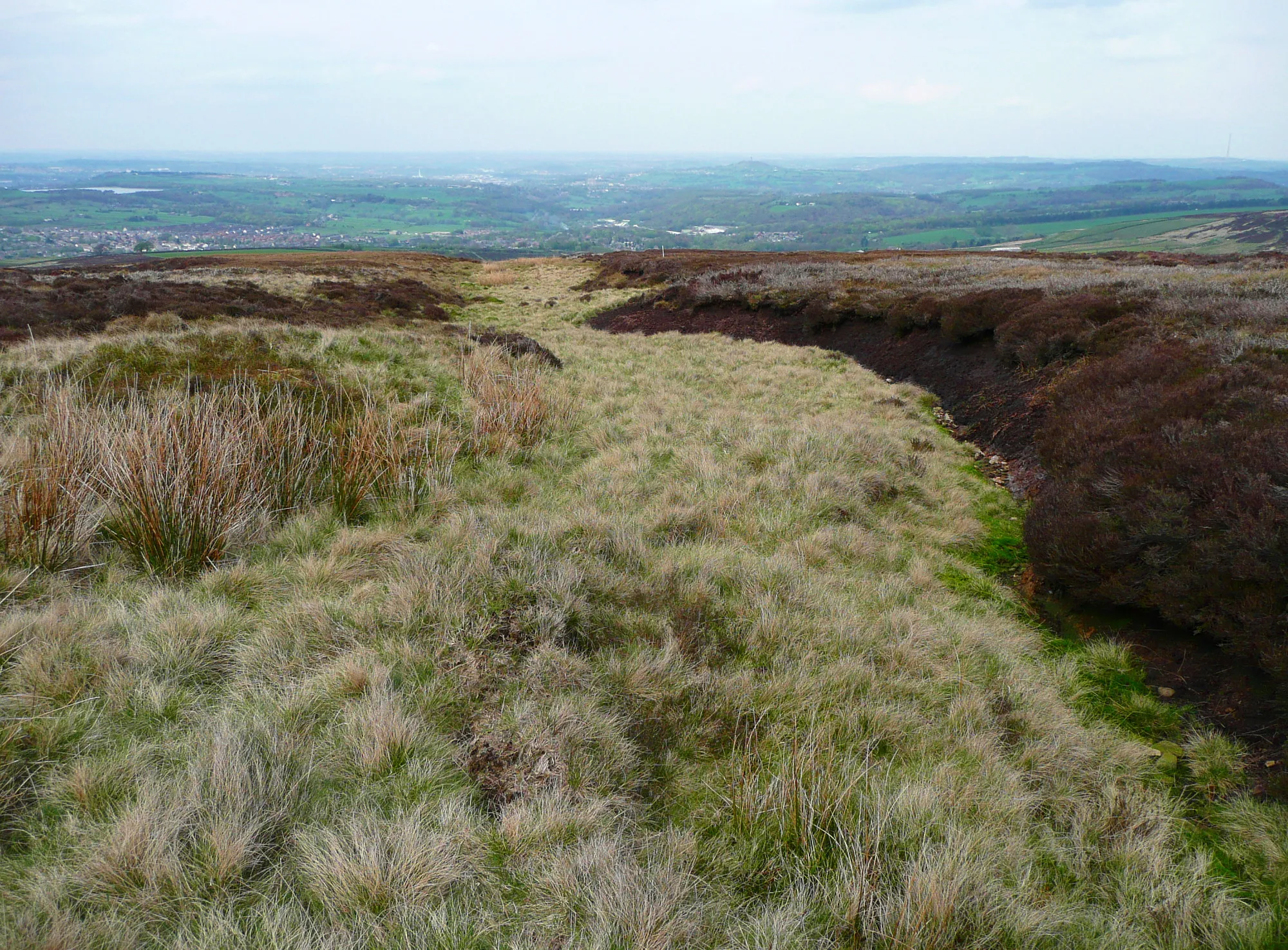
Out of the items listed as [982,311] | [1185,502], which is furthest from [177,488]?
[982,311]

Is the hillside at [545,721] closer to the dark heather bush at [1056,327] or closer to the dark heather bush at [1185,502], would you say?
the dark heather bush at [1185,502]

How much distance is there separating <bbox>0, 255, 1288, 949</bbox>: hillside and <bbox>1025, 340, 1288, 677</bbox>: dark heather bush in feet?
2.05

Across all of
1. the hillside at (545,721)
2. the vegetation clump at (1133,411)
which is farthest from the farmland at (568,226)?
the hillside at (545,721)

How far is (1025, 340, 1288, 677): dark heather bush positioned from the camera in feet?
13.4

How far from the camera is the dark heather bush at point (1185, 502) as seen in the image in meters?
4.07

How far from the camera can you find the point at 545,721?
9.17ft

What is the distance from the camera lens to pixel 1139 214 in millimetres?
130625

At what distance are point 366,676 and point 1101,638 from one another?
5428 millimetres

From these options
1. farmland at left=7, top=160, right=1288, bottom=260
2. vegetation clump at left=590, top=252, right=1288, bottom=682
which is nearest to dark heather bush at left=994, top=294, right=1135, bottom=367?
vegetation clump at left=590, top=252, right=1288, bottom=682

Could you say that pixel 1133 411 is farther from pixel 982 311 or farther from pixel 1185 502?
pixel 982 311

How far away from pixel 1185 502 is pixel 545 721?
5476 mm

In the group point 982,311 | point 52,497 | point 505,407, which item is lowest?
point 52,497

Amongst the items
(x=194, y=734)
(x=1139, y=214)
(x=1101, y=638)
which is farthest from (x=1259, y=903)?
(x=1139, y=214)

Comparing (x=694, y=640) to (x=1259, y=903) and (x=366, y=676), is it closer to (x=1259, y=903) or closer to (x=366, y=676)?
(x=366, y=676)
